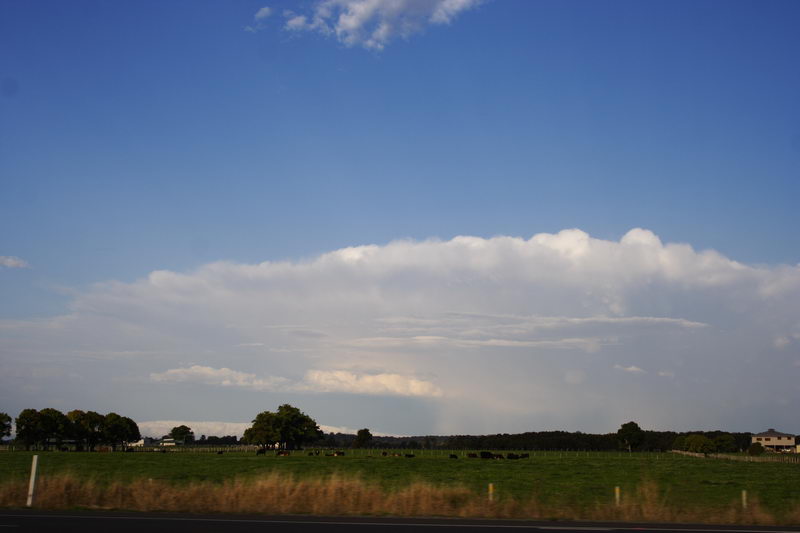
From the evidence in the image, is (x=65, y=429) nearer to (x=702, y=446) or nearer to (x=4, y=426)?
(x=4, y=426)

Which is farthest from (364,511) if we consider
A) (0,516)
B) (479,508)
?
(0,516)

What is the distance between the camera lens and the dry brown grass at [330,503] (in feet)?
73.8

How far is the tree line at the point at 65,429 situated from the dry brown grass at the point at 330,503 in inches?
6506

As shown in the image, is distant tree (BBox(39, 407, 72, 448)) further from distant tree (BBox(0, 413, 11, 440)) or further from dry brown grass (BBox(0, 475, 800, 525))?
dry brown grass (BBox(0, 475, 800, 525))

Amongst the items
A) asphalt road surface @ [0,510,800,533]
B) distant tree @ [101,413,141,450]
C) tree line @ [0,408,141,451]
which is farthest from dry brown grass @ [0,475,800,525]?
distant tree @ [101,413,141,450]

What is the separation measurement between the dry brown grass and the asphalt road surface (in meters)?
1.73

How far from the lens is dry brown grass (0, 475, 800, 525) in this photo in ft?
73.8

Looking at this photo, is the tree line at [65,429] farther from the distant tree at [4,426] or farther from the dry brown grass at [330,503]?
the dry brown grass at [330,503]

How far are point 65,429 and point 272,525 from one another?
585 ft

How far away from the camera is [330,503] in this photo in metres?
23.4

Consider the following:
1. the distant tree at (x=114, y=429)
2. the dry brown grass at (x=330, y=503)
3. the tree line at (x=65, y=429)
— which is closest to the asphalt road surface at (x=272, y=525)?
the dry brown grass at (x=330, y=503)

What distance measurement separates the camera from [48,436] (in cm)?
17500

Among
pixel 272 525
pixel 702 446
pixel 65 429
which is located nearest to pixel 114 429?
pixel 65 429

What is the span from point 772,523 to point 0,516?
71.0 feet
